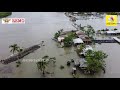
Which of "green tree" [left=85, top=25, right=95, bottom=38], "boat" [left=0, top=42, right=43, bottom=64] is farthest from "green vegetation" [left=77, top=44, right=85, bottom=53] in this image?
"boat" [left=0, top=42, right=43, bottom=64]

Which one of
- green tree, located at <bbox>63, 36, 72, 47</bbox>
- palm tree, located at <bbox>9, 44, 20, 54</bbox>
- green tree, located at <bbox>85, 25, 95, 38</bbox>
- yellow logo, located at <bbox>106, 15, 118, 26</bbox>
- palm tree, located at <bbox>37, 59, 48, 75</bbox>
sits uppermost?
yellow logo, located at <bbox>106, 15, 118, 26</bbox>

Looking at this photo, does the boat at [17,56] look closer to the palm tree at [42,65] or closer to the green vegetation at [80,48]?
the palm tree at [42,65]

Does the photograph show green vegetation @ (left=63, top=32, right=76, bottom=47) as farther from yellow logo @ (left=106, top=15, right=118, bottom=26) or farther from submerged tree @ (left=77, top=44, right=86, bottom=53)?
yellow logo @ (left=106, top=15, right=118, bottom=26)

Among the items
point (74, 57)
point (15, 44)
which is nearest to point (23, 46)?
point (15, 44)

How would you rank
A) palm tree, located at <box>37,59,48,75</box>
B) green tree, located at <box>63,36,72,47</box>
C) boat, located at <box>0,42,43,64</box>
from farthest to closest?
1. green tree, located at <box>63,36,72,47</box>
2. boat, located at <box>0,42,43,64</box>
3. palm tree, located at <box>37,59,48,75</box>

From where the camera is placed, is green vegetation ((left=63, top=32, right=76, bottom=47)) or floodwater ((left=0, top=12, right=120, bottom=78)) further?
green vegetation ((left=63, top=32, right=76, bottom=47))

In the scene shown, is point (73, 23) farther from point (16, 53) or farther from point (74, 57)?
point (16, 53)

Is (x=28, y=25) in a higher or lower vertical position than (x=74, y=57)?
higher
